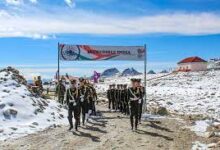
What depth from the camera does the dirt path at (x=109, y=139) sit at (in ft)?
53.6

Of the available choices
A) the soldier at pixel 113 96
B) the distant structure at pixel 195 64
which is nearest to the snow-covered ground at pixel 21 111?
the soldier at pixel 113 96

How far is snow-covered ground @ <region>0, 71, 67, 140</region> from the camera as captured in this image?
64.6 ft

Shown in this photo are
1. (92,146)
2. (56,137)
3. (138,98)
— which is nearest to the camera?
(92,146)

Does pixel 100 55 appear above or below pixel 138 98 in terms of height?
above

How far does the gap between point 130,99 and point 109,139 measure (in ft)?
10.1

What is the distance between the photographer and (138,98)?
2005 cm

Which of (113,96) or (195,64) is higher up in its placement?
(195,64)

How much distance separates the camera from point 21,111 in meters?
21.7

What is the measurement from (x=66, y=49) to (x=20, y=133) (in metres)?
10.7

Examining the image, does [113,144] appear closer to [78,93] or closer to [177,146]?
[177,146]

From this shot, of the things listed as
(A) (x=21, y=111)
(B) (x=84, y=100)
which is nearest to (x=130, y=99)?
(B) (x=84, y=100)

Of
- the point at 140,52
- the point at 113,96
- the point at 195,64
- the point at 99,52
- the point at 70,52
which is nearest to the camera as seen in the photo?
the point at 140,52

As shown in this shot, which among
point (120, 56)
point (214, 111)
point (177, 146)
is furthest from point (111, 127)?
point (214, 111)

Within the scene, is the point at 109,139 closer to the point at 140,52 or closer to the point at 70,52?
the point at 140,52
